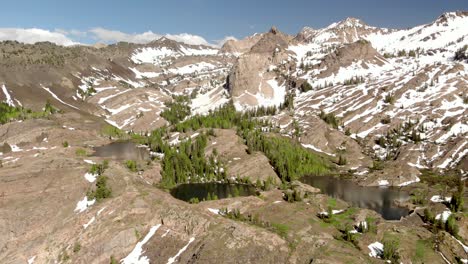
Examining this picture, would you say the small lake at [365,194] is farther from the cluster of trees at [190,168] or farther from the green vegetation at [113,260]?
the green vegetation at [113,260]

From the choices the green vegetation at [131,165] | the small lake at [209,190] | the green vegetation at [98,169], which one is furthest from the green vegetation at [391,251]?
the green vegetation at [131,165]

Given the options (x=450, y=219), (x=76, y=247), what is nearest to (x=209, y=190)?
(x=76, y=247)

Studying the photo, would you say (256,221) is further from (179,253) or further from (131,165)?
(131,165)

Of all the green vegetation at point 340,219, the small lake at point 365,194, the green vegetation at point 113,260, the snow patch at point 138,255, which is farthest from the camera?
the small lake at point 365,194

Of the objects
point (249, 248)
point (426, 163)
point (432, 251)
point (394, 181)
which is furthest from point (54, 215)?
point (426, 163)

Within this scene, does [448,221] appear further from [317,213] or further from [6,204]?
[6,204]

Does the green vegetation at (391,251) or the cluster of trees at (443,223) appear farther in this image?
the cluster of trees at (443,223)
